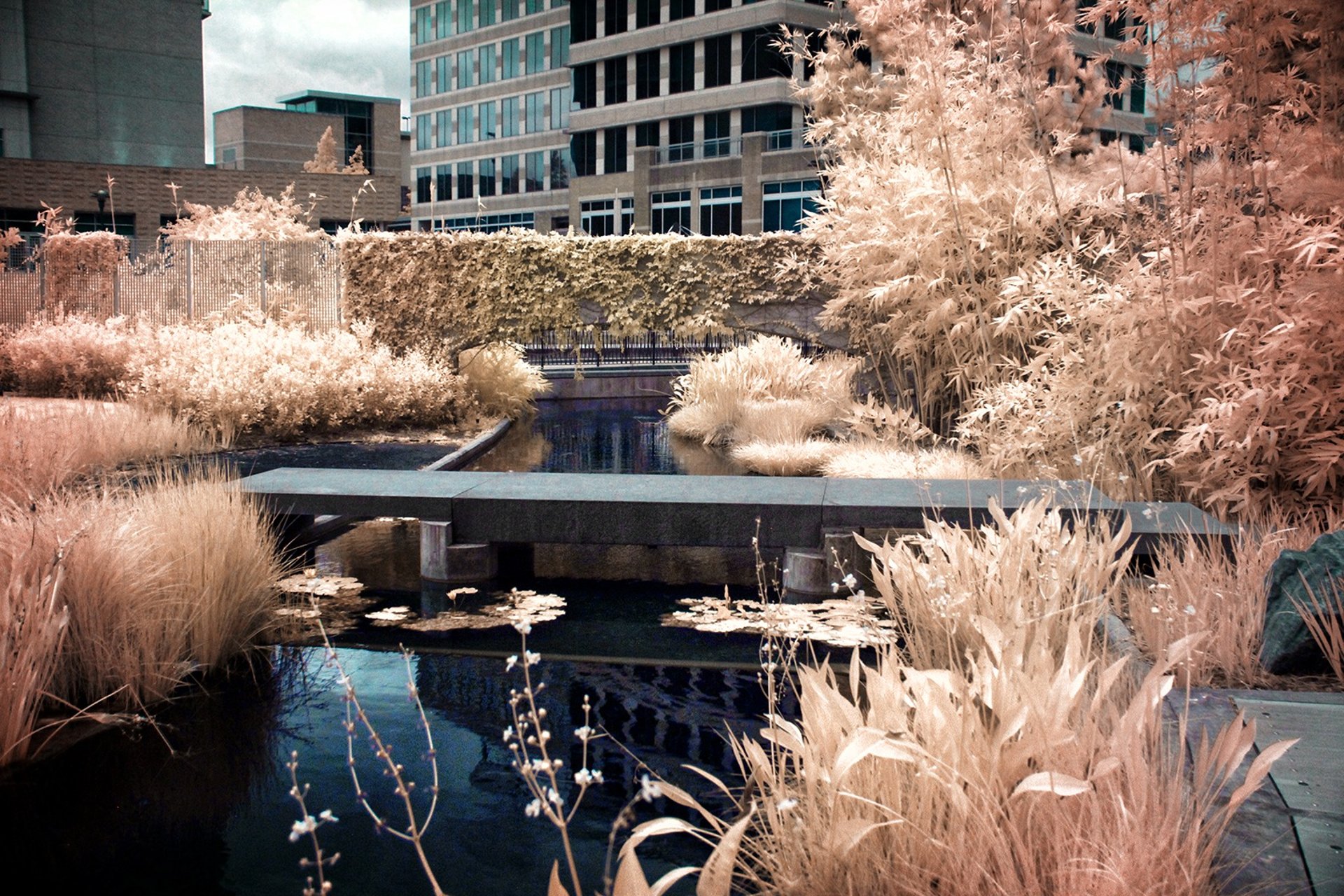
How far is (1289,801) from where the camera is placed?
311cm

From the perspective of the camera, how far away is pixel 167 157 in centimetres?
4134

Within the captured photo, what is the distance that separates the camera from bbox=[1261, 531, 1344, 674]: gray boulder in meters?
4.23

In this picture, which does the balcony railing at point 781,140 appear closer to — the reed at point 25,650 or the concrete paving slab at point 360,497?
the concrete paving slab at point 360,497

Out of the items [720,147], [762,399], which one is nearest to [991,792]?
[762,399]

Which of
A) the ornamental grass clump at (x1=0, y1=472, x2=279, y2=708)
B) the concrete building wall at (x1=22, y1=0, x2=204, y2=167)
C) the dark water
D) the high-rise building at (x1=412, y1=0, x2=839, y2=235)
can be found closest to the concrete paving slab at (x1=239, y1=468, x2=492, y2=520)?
the ornamental grass clump at (x1=0, y1=472, x2=279, y2=708)

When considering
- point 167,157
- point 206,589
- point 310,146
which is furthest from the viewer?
point 310,146

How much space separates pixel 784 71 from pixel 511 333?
37.6m

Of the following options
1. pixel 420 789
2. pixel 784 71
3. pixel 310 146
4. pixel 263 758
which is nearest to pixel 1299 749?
pixel 420 789

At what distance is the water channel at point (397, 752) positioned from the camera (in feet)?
12.2

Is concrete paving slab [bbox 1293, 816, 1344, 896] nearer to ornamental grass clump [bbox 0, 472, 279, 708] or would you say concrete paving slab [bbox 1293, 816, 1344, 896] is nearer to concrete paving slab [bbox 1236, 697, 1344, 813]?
concrete paving slab [bbox 1236, 697, 1344, 813]

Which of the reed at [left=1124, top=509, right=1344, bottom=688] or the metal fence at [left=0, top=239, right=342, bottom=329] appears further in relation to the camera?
the metal fence at [left=0, top=239, right=342, bottom=329]

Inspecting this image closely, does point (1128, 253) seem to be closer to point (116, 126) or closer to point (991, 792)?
point (991, 792)

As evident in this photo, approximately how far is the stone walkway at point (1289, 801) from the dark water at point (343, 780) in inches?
62.9

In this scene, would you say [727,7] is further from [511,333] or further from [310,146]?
[511,333]
